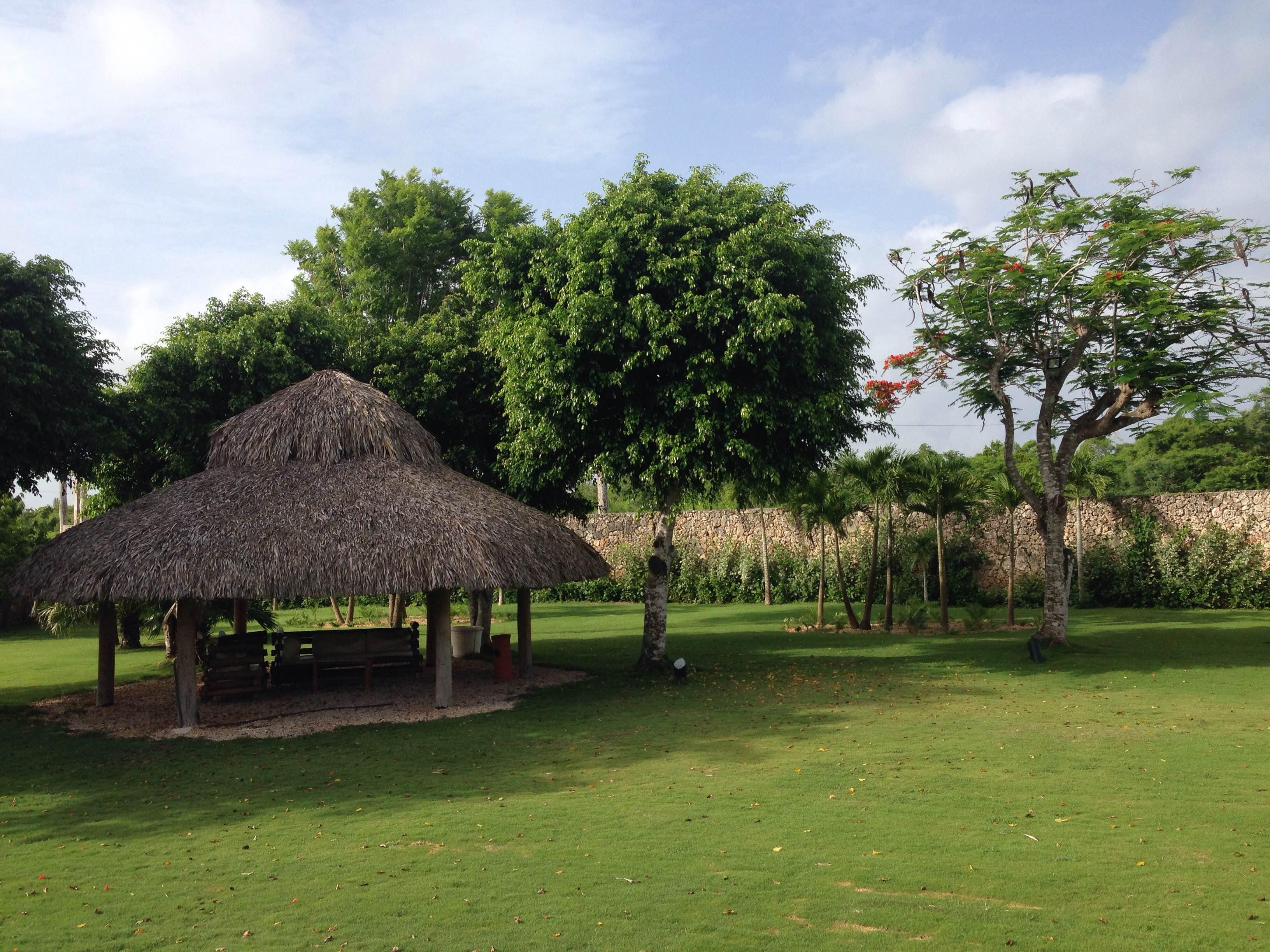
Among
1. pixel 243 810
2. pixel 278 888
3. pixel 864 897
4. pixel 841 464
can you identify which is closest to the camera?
pixel 864 897

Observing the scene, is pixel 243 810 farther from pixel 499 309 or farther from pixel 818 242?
pixel 818 242

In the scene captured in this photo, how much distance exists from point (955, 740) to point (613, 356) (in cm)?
754

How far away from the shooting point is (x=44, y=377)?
12.8 meters

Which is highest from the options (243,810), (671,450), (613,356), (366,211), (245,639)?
(366,211)

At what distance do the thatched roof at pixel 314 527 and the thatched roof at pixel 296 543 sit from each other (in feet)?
0.06

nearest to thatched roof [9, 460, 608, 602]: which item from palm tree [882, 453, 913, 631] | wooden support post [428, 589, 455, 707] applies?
wooden support post [428, 589, 455, 707]

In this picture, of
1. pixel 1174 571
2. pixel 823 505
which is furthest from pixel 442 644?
pixel 1174 571

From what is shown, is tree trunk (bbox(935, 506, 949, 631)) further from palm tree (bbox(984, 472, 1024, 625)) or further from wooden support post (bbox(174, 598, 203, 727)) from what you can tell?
wooden support post (bbox(174, 598, 203, 727))

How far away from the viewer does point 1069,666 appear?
15172mm

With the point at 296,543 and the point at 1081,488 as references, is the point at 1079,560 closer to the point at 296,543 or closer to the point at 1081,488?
the point at 1081,488

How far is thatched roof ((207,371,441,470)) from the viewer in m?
14.2

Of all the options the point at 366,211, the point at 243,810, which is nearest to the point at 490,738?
the point at 243,810

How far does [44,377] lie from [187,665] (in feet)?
14.3

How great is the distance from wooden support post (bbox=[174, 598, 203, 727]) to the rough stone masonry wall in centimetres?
838
